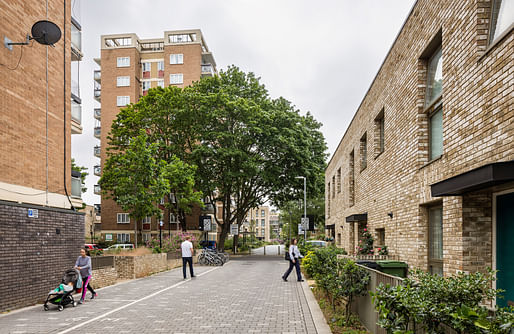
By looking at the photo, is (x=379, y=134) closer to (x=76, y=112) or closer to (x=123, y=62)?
(x=76, y=112)

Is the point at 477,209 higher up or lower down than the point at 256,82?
lower down

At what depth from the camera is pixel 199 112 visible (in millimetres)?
34031

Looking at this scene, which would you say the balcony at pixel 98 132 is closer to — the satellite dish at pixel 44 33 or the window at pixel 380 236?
the satellite dish at pixel 44 33

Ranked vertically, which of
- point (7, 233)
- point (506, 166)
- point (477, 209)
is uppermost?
point (506, 166)

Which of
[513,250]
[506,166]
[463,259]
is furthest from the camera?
[463,259]

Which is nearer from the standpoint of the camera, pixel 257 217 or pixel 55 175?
pixel 55 175

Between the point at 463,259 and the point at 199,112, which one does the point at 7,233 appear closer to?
the point at 463,259

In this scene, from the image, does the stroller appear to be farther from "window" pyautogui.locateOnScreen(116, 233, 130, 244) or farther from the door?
"window" pyautogui.locateOnScreen(116, 233, 130, 244)

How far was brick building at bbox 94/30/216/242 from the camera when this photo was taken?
174 feet

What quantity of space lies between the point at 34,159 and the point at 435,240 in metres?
12.2

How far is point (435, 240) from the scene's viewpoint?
9.05 metres

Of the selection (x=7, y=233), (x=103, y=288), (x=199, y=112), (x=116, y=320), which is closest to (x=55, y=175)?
(x=103, y=288)

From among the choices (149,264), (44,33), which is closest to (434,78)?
(44,33)

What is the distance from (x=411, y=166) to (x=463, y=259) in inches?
143
